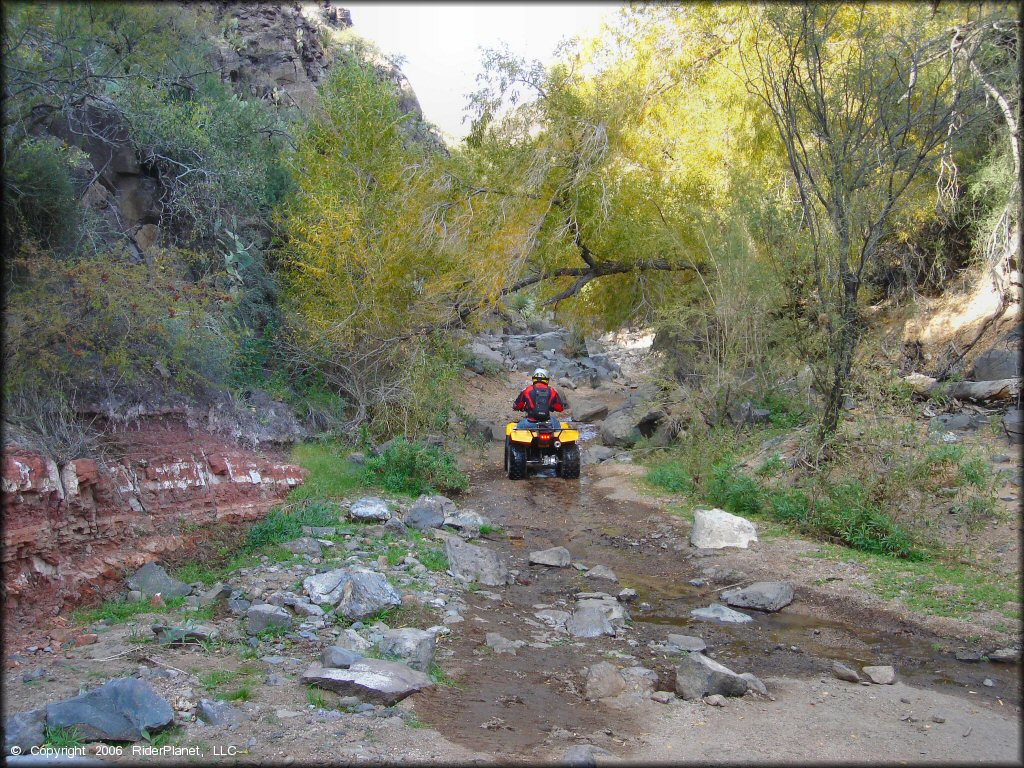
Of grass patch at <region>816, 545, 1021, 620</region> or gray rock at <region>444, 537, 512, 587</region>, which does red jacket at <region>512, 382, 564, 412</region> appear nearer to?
gray rock at <region>444, 537, 512, 587</region>

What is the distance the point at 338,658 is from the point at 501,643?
161 centimetres

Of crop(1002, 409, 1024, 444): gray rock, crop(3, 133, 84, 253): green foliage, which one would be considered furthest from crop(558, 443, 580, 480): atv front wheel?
crop(3, 133, 84, 253): green foliage

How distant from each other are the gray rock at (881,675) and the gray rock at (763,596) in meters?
1.65

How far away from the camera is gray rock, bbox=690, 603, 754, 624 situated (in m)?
7.29

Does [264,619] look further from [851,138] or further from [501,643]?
[851,138]

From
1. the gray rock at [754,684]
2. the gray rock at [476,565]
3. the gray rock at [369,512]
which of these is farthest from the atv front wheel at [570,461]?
the gray rock at [754,684]

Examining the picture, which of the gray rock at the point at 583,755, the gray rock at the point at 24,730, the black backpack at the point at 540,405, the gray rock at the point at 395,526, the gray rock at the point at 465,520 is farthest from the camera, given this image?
the black backpack at the point at 540,405

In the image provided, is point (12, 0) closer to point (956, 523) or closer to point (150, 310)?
point (150, 310)

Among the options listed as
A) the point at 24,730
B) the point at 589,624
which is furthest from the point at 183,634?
the point at 589,624

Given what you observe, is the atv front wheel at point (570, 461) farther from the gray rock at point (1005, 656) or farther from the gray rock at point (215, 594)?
the gray rock at point (1005, 656)

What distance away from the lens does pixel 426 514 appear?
32.4ft

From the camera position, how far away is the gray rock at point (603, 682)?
17.6 feet

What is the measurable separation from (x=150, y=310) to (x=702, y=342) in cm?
1022

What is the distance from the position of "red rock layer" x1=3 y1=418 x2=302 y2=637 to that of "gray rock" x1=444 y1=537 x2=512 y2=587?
→ 2519 millimetres
